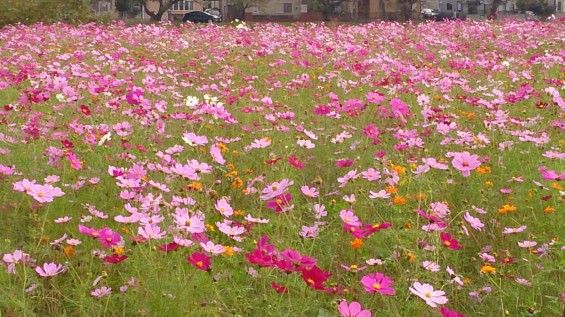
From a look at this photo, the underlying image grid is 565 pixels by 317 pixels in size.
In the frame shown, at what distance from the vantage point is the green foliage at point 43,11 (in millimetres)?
17031

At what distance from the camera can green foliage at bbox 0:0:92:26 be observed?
1703cm

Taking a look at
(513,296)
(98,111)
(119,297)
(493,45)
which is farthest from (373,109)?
(493,45)

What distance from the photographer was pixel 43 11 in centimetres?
1770

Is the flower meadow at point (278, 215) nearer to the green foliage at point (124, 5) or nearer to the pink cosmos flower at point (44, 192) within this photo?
the pink cosmos flower at point (44, 192)

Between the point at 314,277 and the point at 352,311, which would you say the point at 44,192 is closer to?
the point at 314,277

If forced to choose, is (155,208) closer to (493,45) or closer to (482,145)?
(482,145)

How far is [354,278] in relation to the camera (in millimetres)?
2096

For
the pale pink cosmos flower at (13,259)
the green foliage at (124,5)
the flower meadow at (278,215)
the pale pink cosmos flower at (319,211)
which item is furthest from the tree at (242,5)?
the pale pink cosmos flower at (13,259)

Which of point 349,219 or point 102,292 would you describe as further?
point 349,219

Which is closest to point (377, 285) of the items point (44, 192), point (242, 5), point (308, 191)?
point (308, 191)

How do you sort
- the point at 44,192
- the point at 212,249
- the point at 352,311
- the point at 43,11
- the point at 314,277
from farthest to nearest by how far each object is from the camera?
the point at 43,11 → the point at 44,192 → the point at 212,249 → the point at 314,277 → the point at 352,311

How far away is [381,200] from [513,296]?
2.83 ft

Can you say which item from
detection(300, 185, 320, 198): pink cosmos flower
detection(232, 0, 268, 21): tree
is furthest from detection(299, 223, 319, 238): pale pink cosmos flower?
detection(232, 0, 268, 21): tree

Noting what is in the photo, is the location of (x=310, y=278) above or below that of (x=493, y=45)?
below
